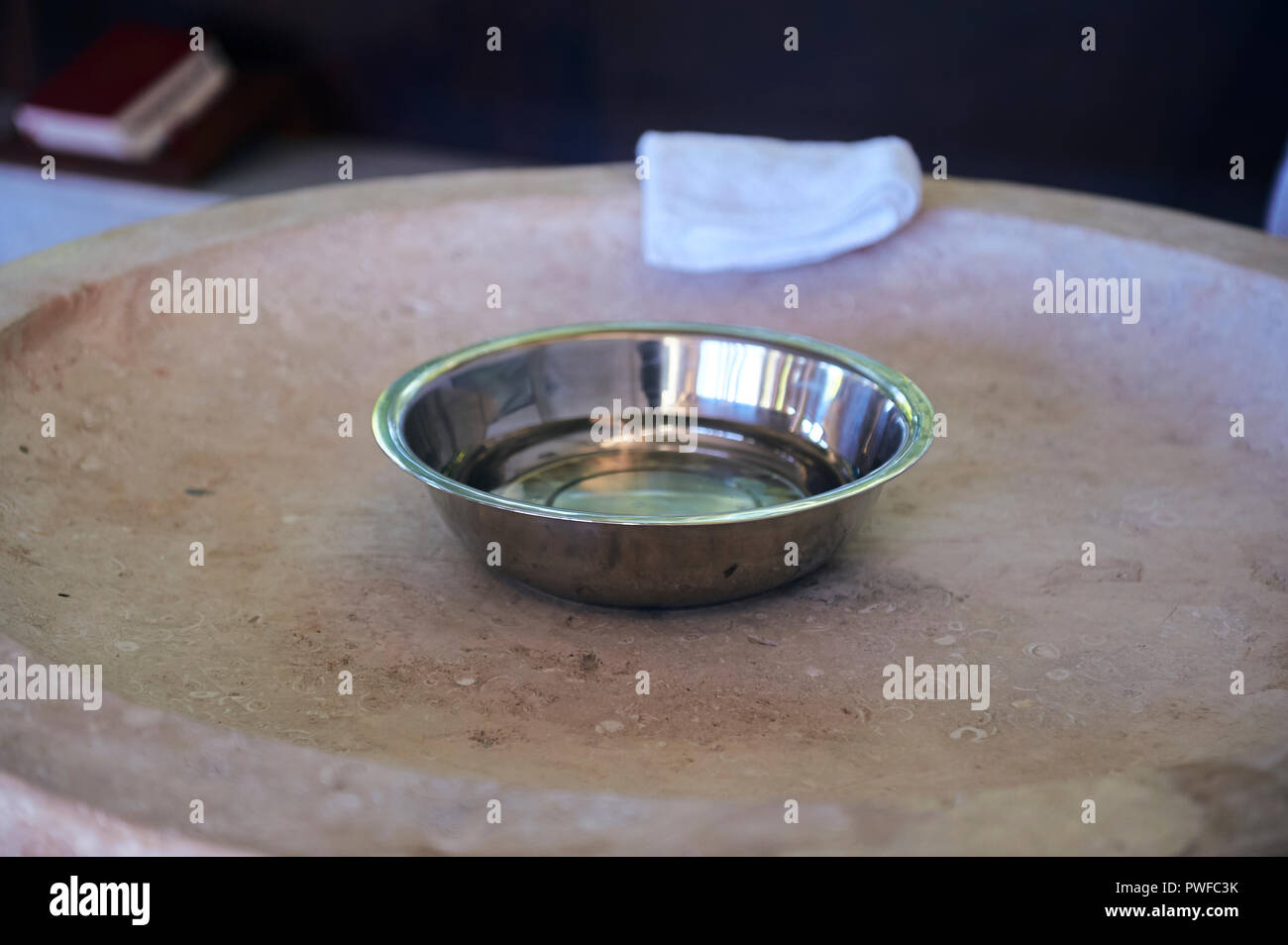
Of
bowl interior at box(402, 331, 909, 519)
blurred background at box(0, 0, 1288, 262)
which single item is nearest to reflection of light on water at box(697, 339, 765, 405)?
bowl interior at box(402, 331, 909, 519)

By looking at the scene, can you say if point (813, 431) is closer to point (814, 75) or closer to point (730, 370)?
point (730, 370)

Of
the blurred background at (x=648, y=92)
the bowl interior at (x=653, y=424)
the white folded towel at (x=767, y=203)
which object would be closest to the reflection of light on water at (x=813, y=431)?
the bowl interior at (x=653, y=424)

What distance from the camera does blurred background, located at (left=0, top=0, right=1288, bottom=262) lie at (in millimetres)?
1958

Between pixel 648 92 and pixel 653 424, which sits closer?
pixel 653 424

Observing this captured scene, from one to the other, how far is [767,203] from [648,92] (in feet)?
3.62

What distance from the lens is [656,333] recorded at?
999 millimetres

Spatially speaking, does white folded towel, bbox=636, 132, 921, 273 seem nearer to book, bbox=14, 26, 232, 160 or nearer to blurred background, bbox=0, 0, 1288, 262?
blurred background, bbox=0, 0, 1288, 262

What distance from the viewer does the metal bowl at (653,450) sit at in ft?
2.52

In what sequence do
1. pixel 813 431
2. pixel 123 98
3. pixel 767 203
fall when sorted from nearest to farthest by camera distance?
pixel 813 431 → pixel 767 203 → pixel 123 98

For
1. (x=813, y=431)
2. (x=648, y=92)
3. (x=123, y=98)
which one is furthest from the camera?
(x=648, y=92)

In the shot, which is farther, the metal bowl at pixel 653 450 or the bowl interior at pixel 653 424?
the bowl interior at pixel 653 424

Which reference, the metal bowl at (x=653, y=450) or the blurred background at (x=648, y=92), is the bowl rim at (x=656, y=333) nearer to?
the metal bowl at (x=653, y=450)

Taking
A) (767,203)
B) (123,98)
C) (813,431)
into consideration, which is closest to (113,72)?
(123,98)

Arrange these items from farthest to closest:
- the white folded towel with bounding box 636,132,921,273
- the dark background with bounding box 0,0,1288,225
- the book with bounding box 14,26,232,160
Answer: the book with bounding box 14,26,232,160, the dark background with bounding box 0,0,1288,225, the white folded towel with bounding box 636,132,921,273
